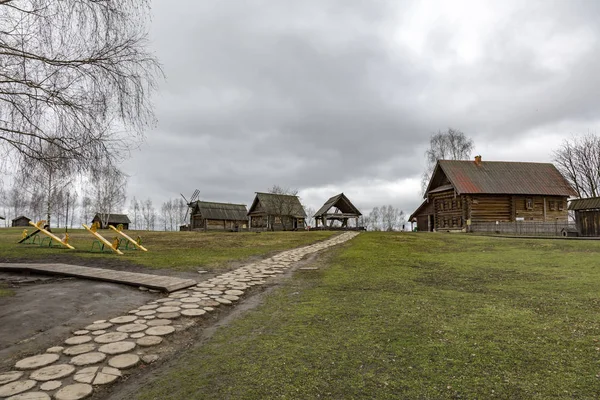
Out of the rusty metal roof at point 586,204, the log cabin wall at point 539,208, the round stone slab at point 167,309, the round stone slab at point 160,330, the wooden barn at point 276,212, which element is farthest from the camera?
the wooden barn at point 276,212

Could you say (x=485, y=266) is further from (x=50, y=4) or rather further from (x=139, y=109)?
(x=50, y=4)

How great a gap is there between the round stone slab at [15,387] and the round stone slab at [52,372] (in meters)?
0.08

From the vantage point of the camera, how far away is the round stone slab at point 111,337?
3.92m

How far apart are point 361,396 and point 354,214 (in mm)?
39972

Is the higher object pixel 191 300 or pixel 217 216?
pixel 217 216

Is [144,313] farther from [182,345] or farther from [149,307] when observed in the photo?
[182,345]

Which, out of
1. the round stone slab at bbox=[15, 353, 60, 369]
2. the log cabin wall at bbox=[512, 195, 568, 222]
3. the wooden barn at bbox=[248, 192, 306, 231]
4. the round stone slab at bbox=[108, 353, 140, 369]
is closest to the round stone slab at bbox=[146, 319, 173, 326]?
the round stone slab at bbox=[108, 353, 140, 369]

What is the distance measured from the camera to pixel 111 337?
4.03 metres

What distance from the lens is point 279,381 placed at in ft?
9.31

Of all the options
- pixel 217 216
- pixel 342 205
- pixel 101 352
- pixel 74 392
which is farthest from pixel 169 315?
pixel 217 216

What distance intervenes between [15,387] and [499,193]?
38096 mm

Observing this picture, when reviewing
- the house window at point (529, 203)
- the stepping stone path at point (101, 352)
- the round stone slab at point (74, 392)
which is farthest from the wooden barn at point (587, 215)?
the round stone slab at point (74, 392)

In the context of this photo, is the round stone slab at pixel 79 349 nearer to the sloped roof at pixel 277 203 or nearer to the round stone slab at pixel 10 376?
the round stone slab at pixel 10 376

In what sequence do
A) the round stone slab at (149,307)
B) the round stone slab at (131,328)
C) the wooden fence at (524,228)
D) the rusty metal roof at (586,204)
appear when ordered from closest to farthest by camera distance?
the round stone slab at (131,328)
the round stone slab at (149,307)
the rusty metal roof at (586,204)
the wooden fence at (524,228)
